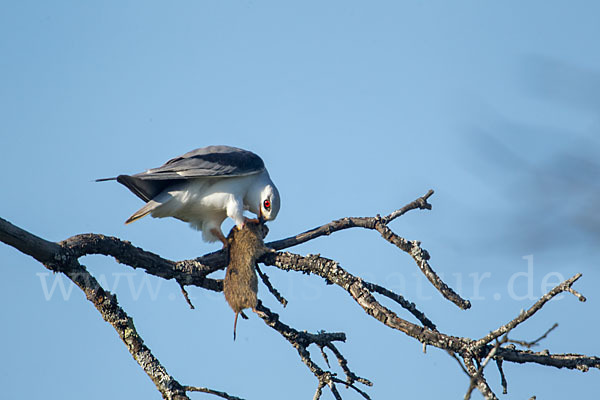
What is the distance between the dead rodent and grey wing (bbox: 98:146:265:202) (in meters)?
0.90

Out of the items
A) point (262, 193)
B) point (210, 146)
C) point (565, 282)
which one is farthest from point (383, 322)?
point (210, 146)

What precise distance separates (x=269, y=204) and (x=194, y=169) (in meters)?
0.77

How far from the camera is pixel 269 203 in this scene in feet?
21.3

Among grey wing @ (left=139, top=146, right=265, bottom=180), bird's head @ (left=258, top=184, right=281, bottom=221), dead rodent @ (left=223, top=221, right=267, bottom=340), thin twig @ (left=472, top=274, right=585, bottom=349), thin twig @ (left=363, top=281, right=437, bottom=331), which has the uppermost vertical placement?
grey wing @ (left=139, top=146, right=265, bottom=180)

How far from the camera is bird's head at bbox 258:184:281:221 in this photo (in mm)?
6461

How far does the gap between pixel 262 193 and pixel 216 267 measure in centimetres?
149

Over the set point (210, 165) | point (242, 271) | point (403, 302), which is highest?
point (210, 165)

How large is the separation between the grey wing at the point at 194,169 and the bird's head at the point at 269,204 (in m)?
0.25

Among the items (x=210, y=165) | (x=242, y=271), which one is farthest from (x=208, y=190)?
(x=242, y=271)

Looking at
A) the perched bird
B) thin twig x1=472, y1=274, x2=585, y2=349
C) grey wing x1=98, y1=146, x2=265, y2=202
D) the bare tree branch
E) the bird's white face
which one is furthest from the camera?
the bird's white face

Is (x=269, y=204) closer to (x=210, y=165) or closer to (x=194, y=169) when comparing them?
(x=210, y=165)

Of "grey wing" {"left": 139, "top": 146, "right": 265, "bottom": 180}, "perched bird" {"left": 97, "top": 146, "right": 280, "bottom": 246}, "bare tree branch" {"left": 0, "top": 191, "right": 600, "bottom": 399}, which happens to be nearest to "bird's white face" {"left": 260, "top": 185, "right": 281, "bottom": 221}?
"perched bird" {"left": 97, "top": 146, "right": 280, "bottom": 246}

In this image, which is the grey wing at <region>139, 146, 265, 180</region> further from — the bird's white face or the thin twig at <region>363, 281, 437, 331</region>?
the thin twig at <region>363, 281, 437, 331</region>

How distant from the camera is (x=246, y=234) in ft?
18.2
